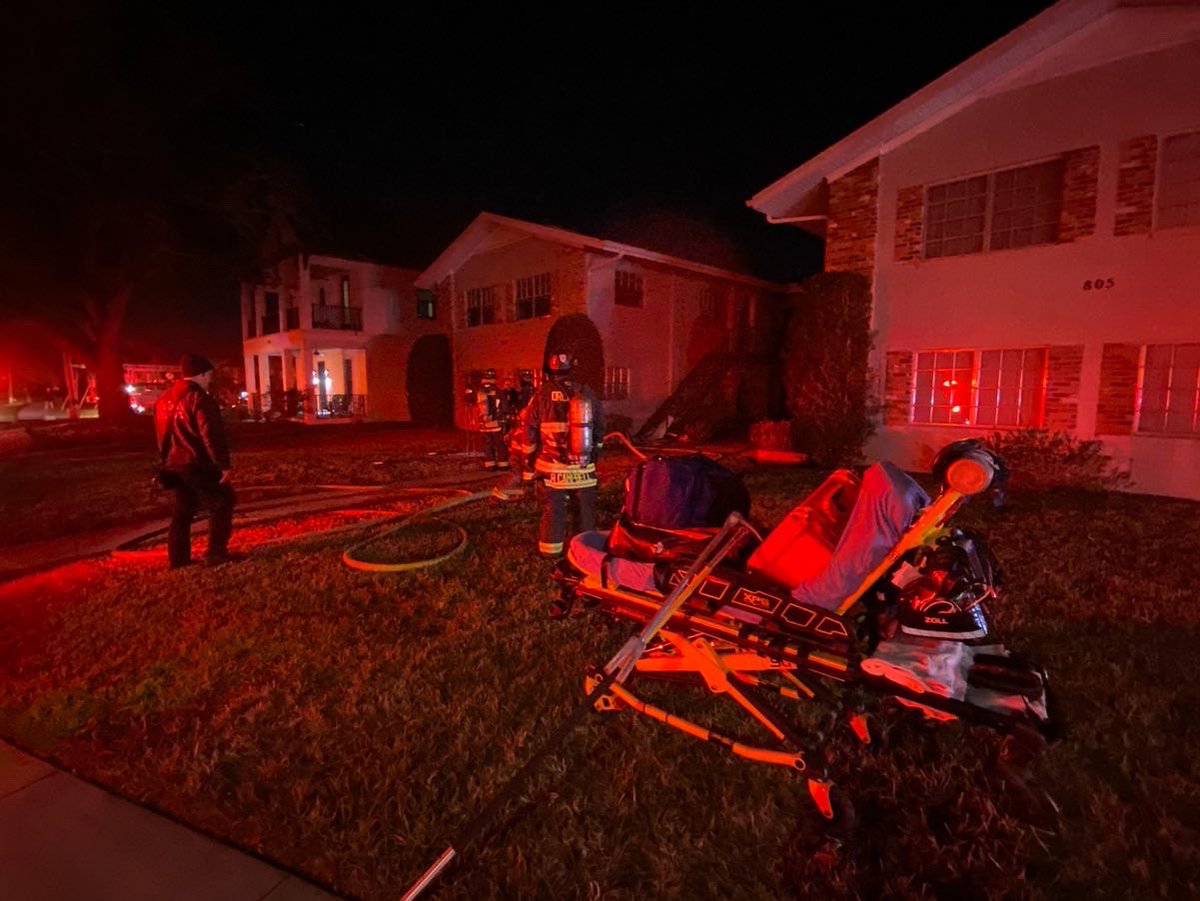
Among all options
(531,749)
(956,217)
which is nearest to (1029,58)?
(956,217)

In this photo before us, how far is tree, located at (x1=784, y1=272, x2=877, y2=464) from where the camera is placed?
1113cm

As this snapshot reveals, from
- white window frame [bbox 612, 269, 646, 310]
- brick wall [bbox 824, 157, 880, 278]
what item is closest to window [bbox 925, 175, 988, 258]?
brick wall [bbox 824, 157, 880, 278]

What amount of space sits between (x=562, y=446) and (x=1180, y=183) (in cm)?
953

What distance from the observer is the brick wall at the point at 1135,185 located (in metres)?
8.74

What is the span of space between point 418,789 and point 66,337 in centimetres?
2733

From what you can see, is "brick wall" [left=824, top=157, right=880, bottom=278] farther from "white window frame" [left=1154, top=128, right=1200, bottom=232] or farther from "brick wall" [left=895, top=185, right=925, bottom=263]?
"white window frame" [left=1154, top=128, right=1200, bottom=232]

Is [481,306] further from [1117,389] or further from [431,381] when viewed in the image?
[1117,389]

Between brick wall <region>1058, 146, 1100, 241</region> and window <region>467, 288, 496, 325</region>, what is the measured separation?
50.4 ft

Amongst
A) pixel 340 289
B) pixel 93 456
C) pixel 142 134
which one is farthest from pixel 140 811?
pixel 340 289

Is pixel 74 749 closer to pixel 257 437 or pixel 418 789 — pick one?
pixel 418 789

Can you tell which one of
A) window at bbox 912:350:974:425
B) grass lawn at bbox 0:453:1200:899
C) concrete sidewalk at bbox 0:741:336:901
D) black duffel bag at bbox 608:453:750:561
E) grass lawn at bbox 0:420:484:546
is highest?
window at bbox 912:350:974:425

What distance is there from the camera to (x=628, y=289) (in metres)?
18.1

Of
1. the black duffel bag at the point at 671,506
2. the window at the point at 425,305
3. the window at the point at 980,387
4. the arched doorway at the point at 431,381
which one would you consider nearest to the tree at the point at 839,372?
the window at the point at 980,387

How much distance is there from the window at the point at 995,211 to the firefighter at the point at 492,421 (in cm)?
805
